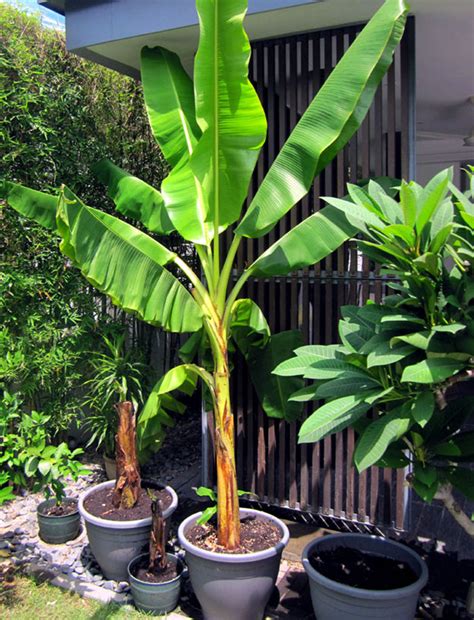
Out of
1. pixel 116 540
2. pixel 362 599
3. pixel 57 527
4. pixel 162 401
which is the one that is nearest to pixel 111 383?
pixel 162 401

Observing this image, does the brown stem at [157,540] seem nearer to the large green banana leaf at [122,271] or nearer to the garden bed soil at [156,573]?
the garden bed soil at [156,573]

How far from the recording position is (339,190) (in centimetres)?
365

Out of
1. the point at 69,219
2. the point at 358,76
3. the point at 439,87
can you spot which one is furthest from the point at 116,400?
the point at 439,87

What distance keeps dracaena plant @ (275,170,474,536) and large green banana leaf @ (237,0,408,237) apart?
65 centimetres

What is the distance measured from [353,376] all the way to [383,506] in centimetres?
184

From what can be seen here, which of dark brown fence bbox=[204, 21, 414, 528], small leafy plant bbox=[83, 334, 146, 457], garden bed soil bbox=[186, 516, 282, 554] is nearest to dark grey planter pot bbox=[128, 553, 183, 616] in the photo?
garden bed soil bbox=[186, 516, 282, 554]

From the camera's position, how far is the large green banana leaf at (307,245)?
3041mm

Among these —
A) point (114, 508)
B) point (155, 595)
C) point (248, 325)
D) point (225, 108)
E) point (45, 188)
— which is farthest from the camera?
point (45, 188)

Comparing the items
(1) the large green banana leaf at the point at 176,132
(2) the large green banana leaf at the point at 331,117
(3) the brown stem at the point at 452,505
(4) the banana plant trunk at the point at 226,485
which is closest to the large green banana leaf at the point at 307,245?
(2) the large green banana leaf at the point at 331,117

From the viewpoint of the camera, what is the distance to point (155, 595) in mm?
2908

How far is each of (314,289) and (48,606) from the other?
252 centimetres

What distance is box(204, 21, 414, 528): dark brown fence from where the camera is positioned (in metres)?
3.53

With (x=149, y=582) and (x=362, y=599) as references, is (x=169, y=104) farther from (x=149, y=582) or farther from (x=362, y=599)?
(x=362, y=599)

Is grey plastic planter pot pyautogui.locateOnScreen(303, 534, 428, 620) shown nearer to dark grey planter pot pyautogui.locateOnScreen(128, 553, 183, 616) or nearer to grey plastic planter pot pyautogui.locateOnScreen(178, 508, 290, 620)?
grey plastic planter pot pyautogui.locateOnScreen(178, 508, 290, 620)
